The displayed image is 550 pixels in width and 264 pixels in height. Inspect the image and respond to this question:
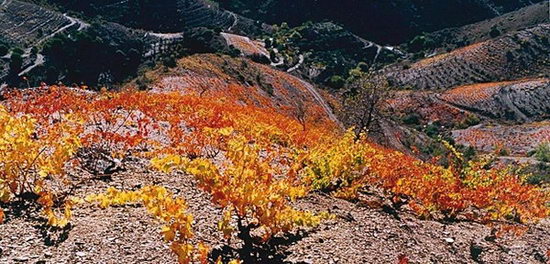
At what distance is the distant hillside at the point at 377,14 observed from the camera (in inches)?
5290

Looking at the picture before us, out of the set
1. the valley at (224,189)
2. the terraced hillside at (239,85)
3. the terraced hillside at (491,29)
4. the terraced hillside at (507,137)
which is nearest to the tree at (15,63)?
the terraced hillside at (239,85)

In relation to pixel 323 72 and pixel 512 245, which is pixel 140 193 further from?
pixel 323 72

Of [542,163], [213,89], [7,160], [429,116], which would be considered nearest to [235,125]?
[7,160]

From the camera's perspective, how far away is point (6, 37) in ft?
246

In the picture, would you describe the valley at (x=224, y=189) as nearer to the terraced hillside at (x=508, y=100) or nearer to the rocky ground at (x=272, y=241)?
the rocky ground at (x=272, y=241)

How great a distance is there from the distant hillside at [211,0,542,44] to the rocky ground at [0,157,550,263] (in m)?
125

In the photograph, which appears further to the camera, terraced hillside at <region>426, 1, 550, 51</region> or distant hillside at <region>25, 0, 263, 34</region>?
terraced hillside at <region>426, 1, 550, 51</region>

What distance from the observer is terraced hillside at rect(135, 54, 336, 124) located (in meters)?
34.7

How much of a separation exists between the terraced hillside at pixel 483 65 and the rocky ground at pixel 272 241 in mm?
83680

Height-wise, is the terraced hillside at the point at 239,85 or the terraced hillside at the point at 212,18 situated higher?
the terraced hillside at the point at 239,85

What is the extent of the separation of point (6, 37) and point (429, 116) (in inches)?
2456

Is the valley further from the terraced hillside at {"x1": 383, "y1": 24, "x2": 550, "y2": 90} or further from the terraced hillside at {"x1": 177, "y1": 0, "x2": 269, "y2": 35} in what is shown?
the terraced hillside at {"x1": 177, "y1": 0, "x2": 269, "y2": 35}

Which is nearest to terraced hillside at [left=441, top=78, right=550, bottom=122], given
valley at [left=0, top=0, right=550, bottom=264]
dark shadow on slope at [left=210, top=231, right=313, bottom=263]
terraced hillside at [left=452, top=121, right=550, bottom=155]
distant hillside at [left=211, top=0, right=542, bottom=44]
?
terraced hillside at [left=452, top=121, right=550, bottom=155]

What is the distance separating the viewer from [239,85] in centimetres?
4200
